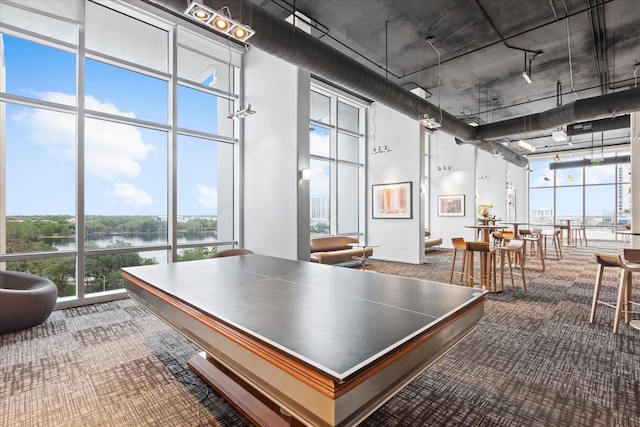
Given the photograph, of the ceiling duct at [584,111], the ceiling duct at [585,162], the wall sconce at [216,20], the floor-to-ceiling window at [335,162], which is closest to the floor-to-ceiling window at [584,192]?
the ceiling duct at [585,162]

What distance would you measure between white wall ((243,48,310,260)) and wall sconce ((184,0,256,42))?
306 cm

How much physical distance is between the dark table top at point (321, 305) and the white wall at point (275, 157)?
299cm

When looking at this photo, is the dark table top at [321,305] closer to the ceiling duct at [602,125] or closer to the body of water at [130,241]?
the body of water at [130,241]

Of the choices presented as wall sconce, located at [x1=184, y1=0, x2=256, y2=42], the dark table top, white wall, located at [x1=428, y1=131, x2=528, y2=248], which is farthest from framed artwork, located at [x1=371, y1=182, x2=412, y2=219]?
wall sconce, located at [x1=184, y1=0, x2=256, y2=42]

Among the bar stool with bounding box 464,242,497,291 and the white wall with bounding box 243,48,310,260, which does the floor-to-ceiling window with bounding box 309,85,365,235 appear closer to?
the white wall with bounding box 243,48,310,260

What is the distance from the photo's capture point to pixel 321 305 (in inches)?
65.8

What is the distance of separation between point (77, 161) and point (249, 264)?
3.74 meters

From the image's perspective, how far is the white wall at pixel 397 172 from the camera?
8.57 m

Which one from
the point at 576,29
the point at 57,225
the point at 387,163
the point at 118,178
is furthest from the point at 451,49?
the point at 57,225

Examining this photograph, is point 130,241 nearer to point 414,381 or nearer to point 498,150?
point 414,381

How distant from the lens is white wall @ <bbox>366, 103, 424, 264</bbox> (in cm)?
857

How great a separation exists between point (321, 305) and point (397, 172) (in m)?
7.93

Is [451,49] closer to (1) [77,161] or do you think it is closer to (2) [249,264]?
Answer: (2) [249,264]

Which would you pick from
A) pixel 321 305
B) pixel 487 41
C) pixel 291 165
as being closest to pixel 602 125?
pixel 487 41
